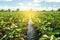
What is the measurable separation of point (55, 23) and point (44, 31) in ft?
34.9

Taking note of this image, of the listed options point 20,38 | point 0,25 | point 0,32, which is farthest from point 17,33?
point 0,25

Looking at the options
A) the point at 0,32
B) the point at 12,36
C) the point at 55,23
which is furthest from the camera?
the point at 55,23

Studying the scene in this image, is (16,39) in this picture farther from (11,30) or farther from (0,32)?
(0,32)

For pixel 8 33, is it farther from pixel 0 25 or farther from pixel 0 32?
pixel 0 25

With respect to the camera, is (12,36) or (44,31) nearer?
(12,36)

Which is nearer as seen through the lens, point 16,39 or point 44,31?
point 16,39

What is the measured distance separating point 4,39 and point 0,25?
6.59m

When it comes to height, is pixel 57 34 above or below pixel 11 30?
below

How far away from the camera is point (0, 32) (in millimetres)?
32219

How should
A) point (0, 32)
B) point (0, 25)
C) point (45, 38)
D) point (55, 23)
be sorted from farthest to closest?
1. point (55, 23)
2. point (0, 25)
3. point (0, 32)
4. point (45, 38)

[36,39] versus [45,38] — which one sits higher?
[45,38]

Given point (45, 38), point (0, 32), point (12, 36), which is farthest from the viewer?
point (0, 32)

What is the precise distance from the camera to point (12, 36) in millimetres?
28141

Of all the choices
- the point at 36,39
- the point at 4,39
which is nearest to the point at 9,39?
the point at 4,39
